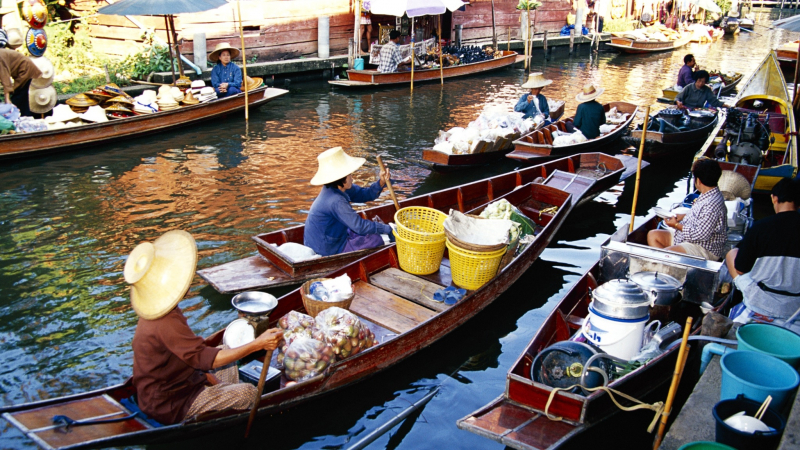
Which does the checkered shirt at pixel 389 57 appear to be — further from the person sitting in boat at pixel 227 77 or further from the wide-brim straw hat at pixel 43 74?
the wide-brim straw hat at pixel 43 74

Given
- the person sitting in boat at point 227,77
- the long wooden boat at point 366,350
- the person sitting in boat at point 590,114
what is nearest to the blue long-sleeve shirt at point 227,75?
the person sitting in boat at point 227,77

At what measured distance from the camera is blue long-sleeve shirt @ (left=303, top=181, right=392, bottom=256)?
20.3ft

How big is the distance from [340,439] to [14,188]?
7.69m

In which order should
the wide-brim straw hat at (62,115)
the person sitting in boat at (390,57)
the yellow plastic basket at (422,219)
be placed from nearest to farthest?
the yellow plastic basket at (422,219) < the wide-brim straw hat at (62,115) < the person sitting in boat at (390,57)

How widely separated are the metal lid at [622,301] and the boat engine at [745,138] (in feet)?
19.0

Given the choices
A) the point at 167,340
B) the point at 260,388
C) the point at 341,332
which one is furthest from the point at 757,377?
the point at 167,340

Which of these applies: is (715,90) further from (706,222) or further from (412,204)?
(412,204)

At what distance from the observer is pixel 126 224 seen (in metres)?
8.26

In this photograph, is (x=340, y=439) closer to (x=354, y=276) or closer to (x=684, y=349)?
(x=354, y=276)

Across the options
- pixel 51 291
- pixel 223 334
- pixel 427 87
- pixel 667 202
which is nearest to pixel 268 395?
pixel 223 334

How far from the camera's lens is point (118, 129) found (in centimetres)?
1149

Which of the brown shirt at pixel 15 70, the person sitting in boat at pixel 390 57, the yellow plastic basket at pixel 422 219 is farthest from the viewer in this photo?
the person sitting in boat at pixel 390 57

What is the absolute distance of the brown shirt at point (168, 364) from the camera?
3602 mm

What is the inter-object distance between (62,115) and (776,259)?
440 inches
